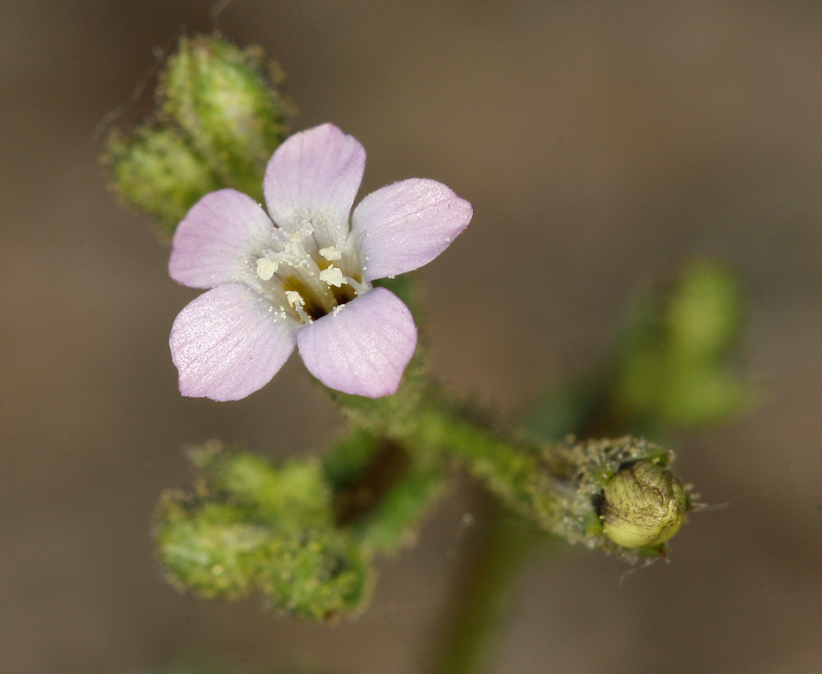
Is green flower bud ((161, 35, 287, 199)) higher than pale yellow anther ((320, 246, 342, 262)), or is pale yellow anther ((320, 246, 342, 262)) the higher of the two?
green flower bud ((161, 35, 287, 199))

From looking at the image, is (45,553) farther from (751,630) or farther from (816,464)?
(816,464)

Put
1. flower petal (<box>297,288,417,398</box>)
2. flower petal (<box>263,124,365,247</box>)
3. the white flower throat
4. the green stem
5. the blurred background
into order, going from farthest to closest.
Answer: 1. the blurred background
2. the green stem
3. the white flower throat
4. flower petal (<box>263,124,365,247</box>)
5. flower petal (<box>297,288,417,398</box>)

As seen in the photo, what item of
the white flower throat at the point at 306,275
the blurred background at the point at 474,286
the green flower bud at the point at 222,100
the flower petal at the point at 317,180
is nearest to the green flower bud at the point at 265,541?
the white flower throat at the point at 306,275

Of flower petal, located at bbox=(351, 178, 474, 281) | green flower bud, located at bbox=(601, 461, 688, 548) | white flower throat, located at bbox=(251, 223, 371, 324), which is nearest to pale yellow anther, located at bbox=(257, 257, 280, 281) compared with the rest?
white flower throat, located at bbox=(251, 223, 371, 324)

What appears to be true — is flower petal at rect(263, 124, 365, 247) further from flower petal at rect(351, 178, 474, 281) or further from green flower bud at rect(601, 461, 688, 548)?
green flower bud at rect(601, 461, 688, 548)

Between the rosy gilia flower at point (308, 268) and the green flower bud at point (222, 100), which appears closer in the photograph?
the rosy gilia flower at point (308, 268)

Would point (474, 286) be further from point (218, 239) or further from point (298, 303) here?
point (218, 239)

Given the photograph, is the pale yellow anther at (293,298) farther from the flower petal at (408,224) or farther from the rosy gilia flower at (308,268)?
the flower petal at (408,224)

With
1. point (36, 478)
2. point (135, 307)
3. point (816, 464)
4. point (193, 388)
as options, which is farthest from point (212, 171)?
point (816, 464)
